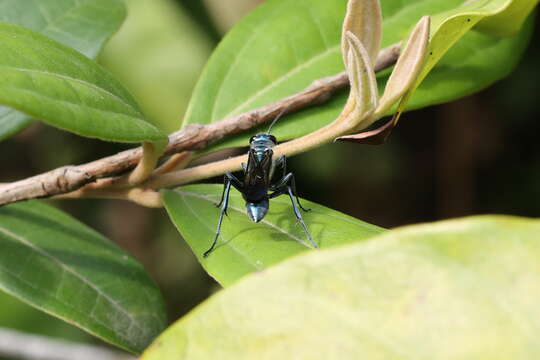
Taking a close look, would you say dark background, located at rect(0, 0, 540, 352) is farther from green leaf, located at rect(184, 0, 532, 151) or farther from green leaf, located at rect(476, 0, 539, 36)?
green leaf, located at rect(476, 0, 539, 36)

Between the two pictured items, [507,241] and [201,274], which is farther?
[201,274]

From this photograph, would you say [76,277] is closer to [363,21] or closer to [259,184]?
[259,184]

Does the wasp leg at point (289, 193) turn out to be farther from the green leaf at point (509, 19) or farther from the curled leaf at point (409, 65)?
the green leaf at point (509, 19)

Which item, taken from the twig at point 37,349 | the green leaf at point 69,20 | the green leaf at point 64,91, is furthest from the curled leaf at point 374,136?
the twig at point 37,349

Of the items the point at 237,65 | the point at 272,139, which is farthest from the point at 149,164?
the point at 237,65

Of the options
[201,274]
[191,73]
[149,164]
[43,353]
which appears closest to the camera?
[149,164]

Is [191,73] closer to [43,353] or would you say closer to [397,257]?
[43,353]

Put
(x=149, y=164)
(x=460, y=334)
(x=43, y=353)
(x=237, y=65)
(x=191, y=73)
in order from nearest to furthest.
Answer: (x=460, y=334)
(x=149, y=164)
(x=237, y=65)
(x=43, y=353)
(x=191, y=73)
